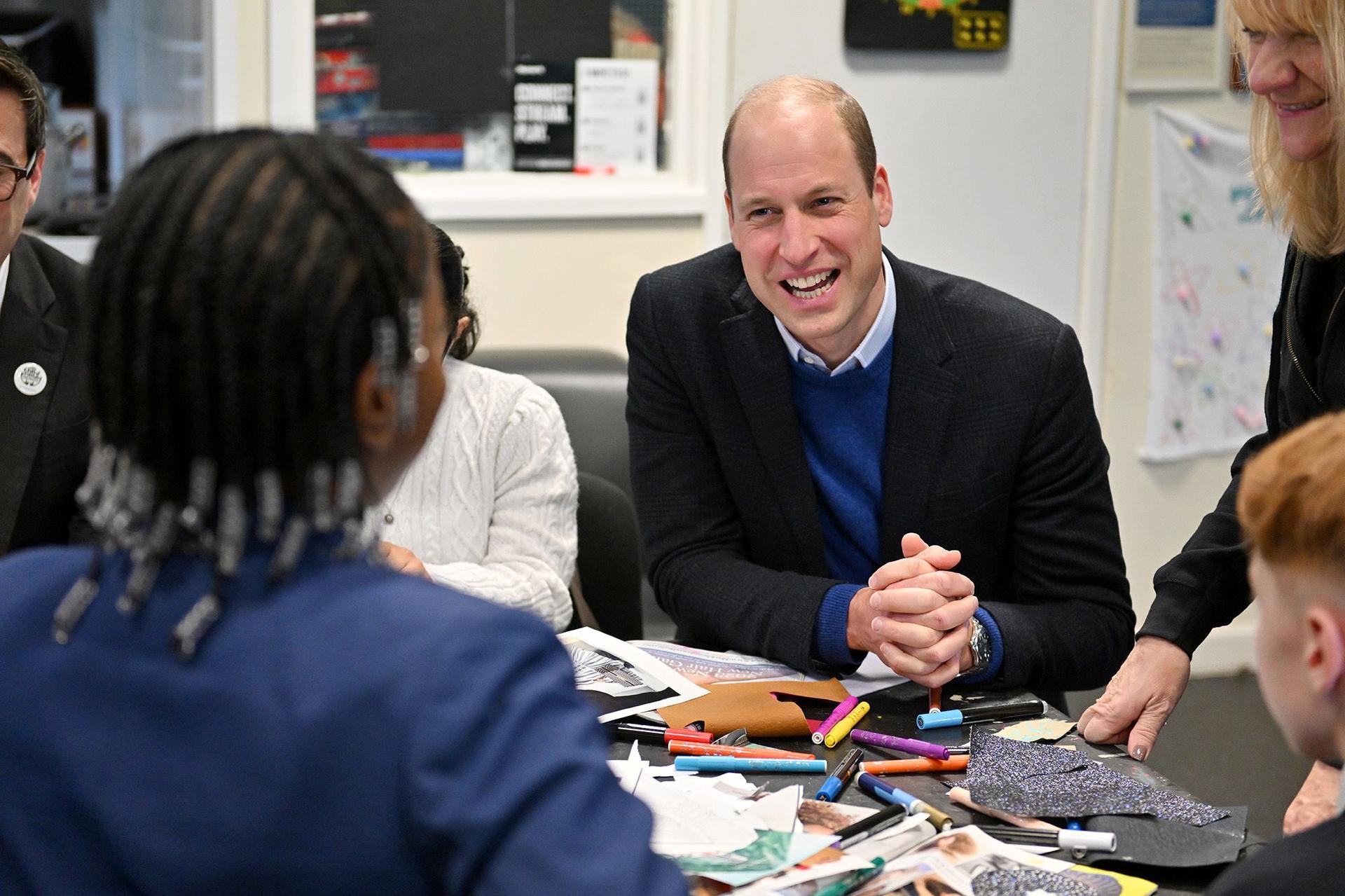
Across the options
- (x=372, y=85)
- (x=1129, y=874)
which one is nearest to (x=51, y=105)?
(x=372, y=85)

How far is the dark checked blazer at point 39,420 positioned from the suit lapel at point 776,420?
0.92 metres

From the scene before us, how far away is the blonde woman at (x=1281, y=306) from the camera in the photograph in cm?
155

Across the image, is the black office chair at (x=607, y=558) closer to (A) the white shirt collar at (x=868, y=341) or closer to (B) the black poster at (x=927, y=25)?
(A) the white shirt collar at (x=868, y=341)

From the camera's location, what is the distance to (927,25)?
3.58 metres

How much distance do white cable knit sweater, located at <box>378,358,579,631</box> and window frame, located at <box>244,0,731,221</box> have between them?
136 cm

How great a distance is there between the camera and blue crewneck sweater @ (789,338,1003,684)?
2.04m

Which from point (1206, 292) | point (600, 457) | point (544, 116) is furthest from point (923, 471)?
point (1206, 292)

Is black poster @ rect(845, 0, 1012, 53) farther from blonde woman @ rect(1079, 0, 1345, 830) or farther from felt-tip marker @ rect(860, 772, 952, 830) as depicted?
felt-tip marker @ rect(860, 772, 952, 830)

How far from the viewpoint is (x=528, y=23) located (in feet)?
11.4

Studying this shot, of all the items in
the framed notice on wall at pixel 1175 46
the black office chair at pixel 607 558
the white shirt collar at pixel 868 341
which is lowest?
the black office chair at pixel 607 558

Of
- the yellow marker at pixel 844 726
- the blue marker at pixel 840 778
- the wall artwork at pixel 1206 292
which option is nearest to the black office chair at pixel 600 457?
the yellow marker at pixel 844 726

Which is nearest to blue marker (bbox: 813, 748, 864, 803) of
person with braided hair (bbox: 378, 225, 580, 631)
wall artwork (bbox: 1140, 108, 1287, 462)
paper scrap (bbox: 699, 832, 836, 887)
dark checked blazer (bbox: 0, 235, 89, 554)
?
paper scrap (bbox: 699, 832, 836, 887)

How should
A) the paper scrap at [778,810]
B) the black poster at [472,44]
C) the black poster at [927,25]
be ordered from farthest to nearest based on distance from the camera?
the black poster at [927,25]
the black poster at [472,44]
the paper scrap at [778,810]

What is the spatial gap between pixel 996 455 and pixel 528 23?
6.55 ft
